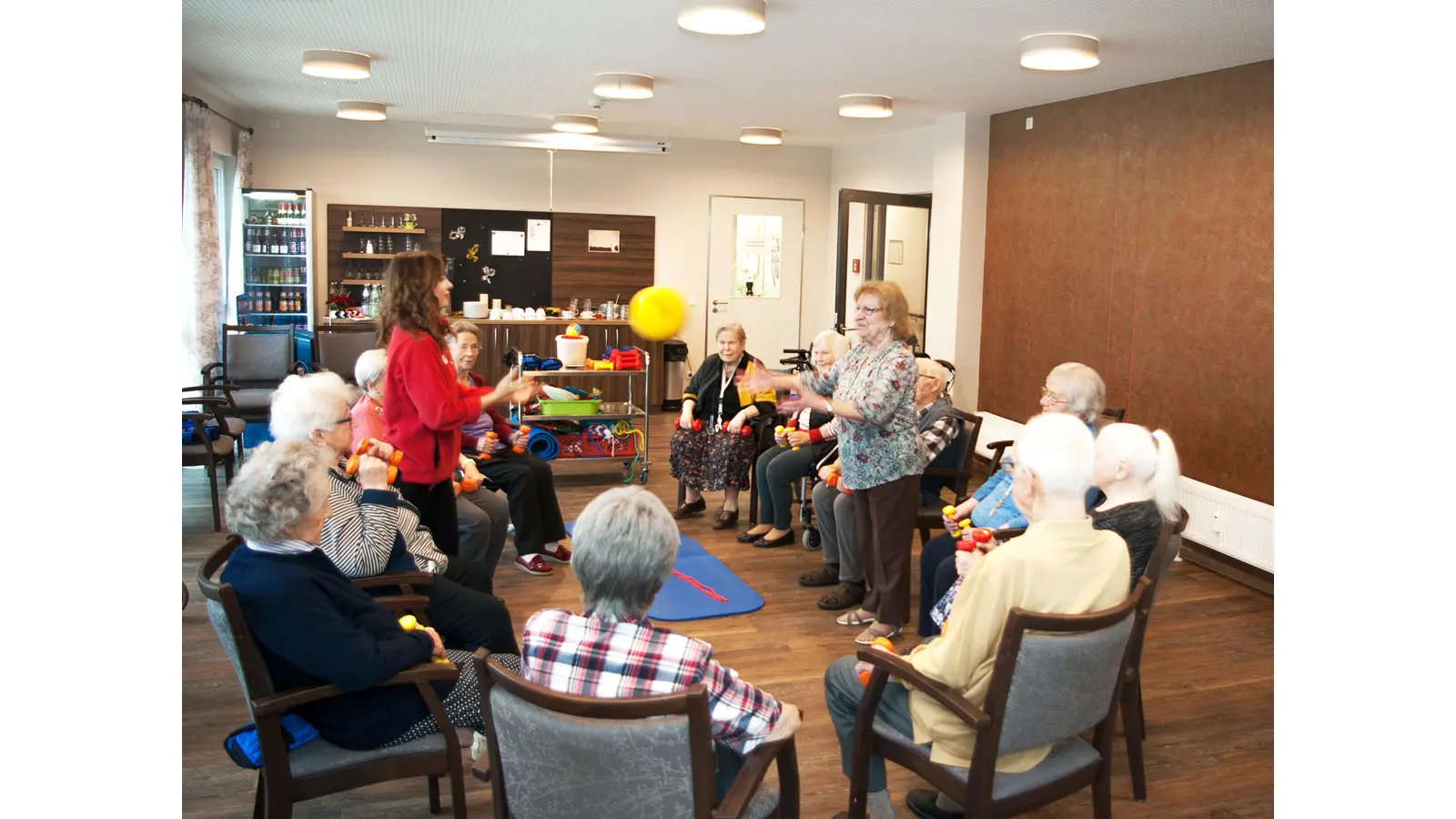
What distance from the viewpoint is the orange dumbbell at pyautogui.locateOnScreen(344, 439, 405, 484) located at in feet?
11.9

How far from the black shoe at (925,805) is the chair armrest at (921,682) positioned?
70 centimetres

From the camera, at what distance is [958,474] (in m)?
5.04

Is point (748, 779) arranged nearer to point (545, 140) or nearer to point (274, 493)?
point (274, 493)

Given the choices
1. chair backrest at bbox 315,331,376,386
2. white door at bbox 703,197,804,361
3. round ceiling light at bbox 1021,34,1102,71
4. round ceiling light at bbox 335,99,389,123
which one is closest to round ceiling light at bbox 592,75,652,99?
round ceiling light at bbox 1021,34,1102,71

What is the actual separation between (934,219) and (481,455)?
5.04 meters

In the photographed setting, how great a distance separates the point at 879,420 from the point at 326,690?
2397 millimetres

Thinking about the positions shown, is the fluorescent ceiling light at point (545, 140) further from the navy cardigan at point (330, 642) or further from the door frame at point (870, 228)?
the navy cardigan at point (330, 642)

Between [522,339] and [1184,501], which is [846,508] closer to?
[1184,501]

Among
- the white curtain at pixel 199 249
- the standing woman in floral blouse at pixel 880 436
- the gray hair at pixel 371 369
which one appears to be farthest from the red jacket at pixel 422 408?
the white curtain at pixel 199 249

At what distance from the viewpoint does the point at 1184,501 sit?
6.27 meters

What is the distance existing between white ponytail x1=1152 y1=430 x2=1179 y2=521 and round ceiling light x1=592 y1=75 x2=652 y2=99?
4.84 metres

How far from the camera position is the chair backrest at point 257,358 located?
8.62 m
